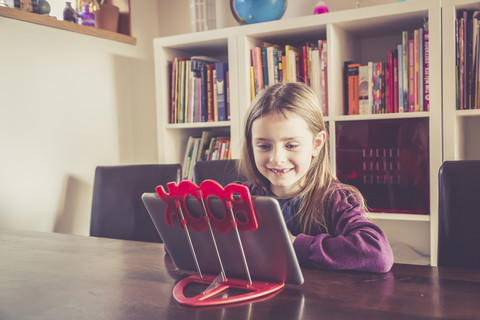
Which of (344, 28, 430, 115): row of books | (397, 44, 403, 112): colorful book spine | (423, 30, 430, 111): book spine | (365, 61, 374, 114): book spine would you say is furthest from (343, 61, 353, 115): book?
(423, 30, 430, 111): book spine

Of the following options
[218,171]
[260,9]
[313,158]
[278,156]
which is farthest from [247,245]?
[260,9]

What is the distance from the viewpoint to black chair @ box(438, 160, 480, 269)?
118cm

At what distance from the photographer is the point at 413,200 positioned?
1.97 meters

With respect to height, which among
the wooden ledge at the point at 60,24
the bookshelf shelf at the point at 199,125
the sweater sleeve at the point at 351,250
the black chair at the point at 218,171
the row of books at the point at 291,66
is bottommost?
the sweater sleeve at the point at 351,250

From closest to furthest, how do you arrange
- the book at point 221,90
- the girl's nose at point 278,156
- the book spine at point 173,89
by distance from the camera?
the girl's nose at point 278,156 → the book at point 221,90 → the book spine at point 173,89

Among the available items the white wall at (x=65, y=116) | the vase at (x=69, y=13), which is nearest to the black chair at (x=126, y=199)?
the white wall at (x=65, y=116)

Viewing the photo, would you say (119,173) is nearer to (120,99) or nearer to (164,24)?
(120,99)

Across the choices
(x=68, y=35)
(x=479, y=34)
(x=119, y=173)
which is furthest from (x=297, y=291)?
(x=68, y=35)

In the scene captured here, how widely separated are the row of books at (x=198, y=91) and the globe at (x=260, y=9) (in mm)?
254

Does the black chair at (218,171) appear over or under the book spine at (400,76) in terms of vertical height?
under

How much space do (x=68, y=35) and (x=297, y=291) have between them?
1846 mm

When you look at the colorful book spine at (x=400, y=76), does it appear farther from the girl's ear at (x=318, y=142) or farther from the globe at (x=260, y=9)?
the girl's ear at (x=318, y=142)

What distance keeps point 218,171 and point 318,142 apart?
1.59ft

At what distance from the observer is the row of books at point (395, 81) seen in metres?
1.93
